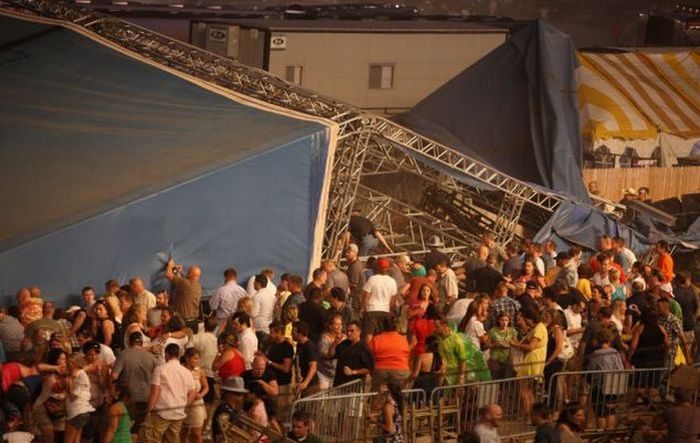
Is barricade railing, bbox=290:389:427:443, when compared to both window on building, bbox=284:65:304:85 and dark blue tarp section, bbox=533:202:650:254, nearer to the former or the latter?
dark blue tarp section, bbox=533:202:650:254

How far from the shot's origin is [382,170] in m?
30.9

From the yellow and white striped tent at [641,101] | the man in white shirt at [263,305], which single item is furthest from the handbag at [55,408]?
the yellow and white striped tent at [641,101]

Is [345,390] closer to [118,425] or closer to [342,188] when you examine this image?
[118,425]

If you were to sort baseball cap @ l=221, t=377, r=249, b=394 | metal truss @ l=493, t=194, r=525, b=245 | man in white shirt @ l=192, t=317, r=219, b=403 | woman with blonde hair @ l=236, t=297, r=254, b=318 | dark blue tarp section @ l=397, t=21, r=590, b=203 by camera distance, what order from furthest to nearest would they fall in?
dark blue tarp section @ l=397, t=21, r=590, b=203, metal truss @ l=493, t=194, r=525, b=245, woman with blonde hair @ l=236, t=297, r=254, b=318, man in white shirt @ l=192, t=317, r=219, b=403, baseball cap @ l=221, t=377, r=249, b=394

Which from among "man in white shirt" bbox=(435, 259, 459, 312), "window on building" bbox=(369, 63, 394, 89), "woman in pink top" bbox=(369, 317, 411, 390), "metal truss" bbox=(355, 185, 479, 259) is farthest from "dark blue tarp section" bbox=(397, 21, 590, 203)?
"woman in pink top" bbox=(369, 317, 411, 390)

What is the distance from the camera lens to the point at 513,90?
35.0 meters

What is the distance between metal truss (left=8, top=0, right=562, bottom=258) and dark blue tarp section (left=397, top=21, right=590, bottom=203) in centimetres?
382

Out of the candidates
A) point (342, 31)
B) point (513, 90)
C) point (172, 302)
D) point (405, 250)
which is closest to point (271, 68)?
point (342, 31)

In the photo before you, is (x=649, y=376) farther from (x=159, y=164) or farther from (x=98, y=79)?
(x=98, y=79)

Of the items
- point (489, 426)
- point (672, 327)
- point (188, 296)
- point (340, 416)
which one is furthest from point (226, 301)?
point (489, 426)

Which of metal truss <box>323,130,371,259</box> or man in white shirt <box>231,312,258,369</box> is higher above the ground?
metal truss <box>323,130,371,259</box>

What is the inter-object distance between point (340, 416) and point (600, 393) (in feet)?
11.4

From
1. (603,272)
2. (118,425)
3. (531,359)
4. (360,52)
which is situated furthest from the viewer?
(360,52)

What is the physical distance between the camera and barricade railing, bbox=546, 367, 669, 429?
20203 millimetres
